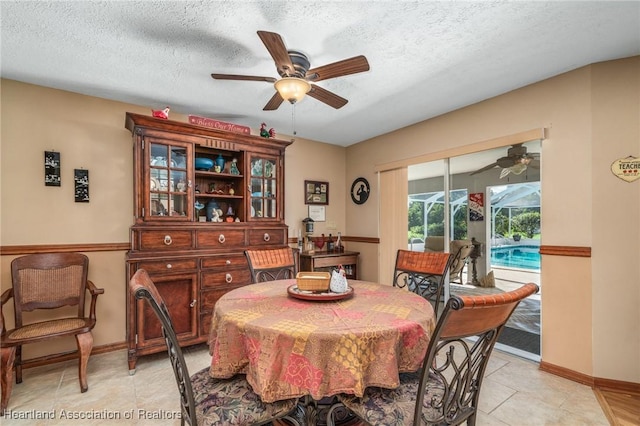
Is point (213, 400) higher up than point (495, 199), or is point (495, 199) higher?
point (495, 199)

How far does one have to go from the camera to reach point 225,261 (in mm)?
2982

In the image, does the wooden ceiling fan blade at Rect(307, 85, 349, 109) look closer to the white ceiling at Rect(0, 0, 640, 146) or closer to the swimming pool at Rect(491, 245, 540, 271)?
the white ceiling at Rect(0, 0, 640, 146)

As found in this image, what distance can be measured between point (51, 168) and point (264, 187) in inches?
76.6

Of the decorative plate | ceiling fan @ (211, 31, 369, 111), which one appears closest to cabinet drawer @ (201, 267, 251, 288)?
the decorative plate

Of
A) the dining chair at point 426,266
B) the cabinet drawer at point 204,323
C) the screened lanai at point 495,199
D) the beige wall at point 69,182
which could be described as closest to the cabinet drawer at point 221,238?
the cabinet drawer at point 204,323

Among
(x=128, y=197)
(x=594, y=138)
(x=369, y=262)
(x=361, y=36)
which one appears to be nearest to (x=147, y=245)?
(x=128, y=197)

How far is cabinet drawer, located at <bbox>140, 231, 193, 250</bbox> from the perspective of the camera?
266 centimetres

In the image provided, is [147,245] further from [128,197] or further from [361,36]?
[361,36]

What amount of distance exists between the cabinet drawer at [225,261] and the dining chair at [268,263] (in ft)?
1.45

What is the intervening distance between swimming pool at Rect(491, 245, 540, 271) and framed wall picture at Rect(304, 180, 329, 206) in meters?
2.32

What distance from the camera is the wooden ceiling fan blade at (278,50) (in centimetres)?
144

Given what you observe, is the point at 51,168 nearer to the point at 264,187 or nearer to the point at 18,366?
the point at 18,366

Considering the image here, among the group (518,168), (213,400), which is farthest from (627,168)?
(213,400)

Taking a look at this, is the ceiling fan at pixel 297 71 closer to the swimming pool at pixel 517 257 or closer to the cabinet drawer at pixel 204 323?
the cabinet drawer at pixel 204 323
